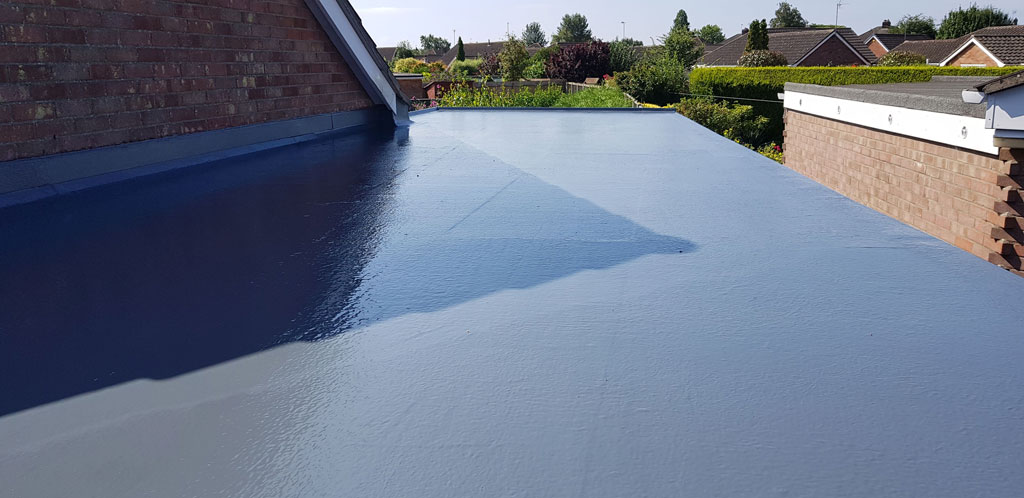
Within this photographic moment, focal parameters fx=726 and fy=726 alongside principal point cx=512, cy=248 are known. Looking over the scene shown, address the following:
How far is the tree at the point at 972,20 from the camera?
181ft

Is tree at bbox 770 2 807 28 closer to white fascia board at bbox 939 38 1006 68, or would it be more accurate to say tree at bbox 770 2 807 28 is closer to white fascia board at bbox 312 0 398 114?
white fascia board at bbox 939 38 1006 68

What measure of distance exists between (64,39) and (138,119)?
83 cm

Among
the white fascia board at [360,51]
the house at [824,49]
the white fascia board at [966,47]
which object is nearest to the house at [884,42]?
the white fascia board at [966,47]

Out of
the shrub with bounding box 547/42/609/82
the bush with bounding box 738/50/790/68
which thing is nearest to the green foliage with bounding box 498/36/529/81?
the shrub with bounding box 547/42/609/82

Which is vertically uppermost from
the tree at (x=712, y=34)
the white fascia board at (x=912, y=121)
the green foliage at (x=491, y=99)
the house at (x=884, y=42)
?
the tree at (x=712, y=34)

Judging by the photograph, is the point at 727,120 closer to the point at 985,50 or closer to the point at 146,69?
the point at 146,69

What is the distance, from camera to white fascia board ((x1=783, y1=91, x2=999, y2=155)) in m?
6.54

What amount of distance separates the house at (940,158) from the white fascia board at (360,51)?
6194mm

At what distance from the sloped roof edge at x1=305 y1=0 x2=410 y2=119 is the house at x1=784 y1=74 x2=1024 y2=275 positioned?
619cm

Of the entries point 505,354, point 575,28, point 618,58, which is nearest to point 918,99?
point 505,354

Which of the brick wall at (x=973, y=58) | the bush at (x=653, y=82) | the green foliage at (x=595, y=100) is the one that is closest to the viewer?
the green foliage at (x=595, y=100)

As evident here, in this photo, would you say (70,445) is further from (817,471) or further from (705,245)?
(705,245)

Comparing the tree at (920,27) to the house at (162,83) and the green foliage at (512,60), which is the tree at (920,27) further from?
the house at (162,83)

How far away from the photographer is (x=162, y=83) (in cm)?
597
